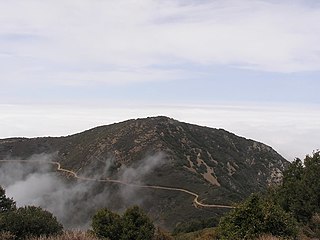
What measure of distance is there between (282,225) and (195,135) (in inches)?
3032

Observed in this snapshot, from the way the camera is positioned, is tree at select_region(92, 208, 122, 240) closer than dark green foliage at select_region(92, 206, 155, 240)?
No

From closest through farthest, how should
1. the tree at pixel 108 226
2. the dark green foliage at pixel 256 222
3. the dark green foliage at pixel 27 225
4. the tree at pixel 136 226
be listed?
the dark green foliage at pixel 256 222 < the dark green foliage at pixel 27 225 < the tree at pixel 136 226 < the tree at pixel 108 226

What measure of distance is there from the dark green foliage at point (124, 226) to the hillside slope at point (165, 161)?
27.5 metres

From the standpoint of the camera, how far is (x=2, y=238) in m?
18.5

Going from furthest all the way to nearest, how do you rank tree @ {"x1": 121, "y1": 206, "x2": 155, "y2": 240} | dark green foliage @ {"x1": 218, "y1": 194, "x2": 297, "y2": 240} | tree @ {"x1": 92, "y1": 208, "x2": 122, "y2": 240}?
1. tree @ {"x1": 92, "y1": 208, "x2": 122, "y2": 240}
2. tree @ {"x1": 121, "y1": 206, "x2": 155, "y2": 240}
3. dark green foliage @ {"x1": 218, "y1": 194, "x2": 297, "y2": 240}

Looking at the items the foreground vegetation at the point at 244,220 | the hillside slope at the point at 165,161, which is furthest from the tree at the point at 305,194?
the hillside slope at the point at 165,161

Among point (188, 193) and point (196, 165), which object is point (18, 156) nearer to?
point (196, 165)

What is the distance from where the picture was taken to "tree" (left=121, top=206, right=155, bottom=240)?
2612 centimetres

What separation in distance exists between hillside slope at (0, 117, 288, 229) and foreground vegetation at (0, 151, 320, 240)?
2565 centimetres

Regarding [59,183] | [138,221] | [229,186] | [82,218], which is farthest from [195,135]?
[138,221]

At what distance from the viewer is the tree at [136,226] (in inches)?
1029

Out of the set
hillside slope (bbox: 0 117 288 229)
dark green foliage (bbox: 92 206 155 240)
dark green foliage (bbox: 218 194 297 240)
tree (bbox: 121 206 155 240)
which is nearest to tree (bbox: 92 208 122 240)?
dark green foliage (bbox: 92 206 155 240)

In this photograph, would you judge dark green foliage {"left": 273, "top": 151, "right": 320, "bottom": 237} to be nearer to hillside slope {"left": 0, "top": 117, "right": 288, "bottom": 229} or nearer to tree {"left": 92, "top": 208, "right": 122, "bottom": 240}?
tree {"left": 92, "top": 208, "right": 122, "bottom": 240}

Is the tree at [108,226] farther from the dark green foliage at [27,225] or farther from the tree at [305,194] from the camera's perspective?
the tree at [305,194]
